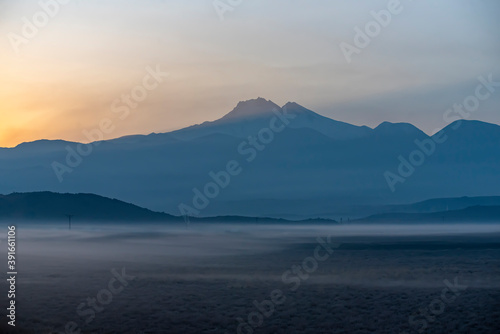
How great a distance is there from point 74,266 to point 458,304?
3260cm

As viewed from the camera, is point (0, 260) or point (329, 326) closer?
point (329, 326)

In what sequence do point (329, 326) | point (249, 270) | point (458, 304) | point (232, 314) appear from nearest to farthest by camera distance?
point (329, 326) < point (232, 314) < point (458, 304) < point (249, 270)

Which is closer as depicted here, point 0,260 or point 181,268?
point 181,268

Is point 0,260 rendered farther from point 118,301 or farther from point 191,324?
point 191,324

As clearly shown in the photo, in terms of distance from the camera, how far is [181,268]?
5159 cm

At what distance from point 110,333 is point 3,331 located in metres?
4.28

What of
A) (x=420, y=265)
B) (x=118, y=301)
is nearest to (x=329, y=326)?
(x=118, y=301)

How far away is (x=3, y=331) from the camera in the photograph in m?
25.7

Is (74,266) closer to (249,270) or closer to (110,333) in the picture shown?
(249,270)

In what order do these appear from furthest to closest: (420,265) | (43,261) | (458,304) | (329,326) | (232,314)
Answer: (43,261), (420,265), (458,304), (232,314), (329,326)

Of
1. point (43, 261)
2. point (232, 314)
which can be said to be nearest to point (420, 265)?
point (232, 314)

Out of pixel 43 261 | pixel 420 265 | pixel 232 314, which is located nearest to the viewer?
pixel 232 314

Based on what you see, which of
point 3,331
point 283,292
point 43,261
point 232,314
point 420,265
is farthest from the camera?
point 43,261

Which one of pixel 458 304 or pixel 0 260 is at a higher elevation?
pixel 0 260
